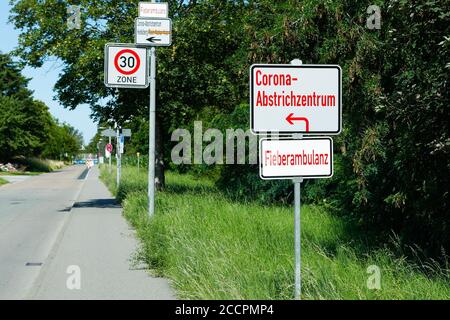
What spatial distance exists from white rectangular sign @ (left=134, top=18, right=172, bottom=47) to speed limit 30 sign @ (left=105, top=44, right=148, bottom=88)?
0.23 metres

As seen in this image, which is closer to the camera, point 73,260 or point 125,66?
point 73,260

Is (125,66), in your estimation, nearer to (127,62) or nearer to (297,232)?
(127,62)

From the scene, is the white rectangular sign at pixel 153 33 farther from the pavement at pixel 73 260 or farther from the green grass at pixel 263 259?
the pavement at pixel 73 260

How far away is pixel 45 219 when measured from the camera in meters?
16.1

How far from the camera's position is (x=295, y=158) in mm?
4766

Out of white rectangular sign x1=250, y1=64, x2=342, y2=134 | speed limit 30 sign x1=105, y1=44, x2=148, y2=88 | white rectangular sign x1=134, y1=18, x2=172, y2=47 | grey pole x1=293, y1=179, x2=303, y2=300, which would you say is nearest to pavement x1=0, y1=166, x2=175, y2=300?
grey pole x1=293, y1=179, x2=303, y2=300

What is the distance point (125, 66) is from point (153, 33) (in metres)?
0.93

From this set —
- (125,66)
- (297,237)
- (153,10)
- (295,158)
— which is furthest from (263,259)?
(153,10)

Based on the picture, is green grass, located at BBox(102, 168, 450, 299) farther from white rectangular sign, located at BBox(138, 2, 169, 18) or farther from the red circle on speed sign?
white rectangular sign, located at BBox(138, 2, 169, 18)

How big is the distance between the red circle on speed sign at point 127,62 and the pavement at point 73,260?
11.3ft

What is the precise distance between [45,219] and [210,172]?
14.2 meters

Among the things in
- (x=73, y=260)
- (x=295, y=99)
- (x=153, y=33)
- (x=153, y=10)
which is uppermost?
(x=153, y=10)
